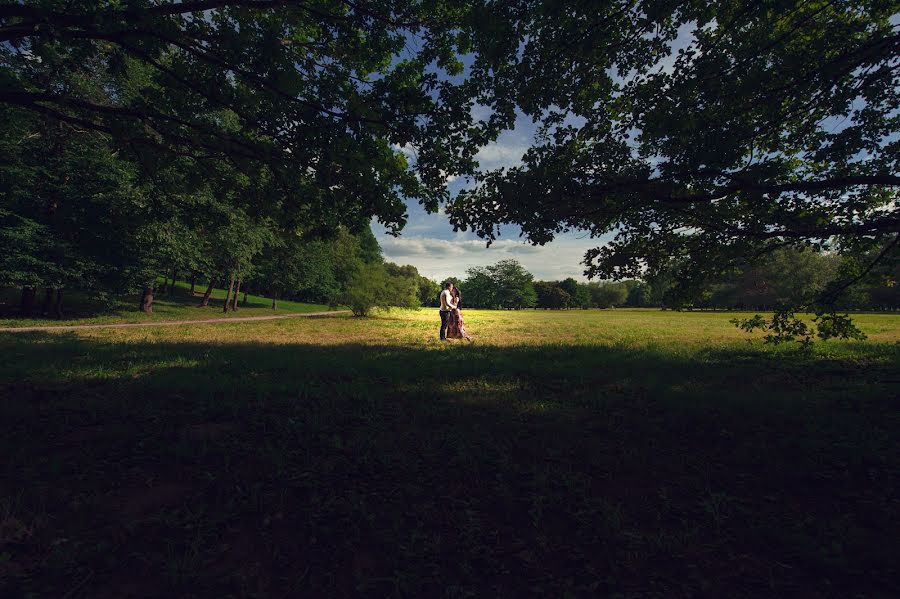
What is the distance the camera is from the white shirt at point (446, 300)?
14.6m

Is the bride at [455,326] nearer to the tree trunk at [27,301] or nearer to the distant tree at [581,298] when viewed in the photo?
the tree trunk at [27,301]

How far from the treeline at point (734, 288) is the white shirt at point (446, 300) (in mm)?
7277

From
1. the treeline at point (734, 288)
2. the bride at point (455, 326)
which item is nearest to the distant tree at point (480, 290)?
the treeline at point (734, 288)

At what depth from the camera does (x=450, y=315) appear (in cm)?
1540

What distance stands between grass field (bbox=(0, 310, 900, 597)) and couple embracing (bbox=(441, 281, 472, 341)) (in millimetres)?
7715

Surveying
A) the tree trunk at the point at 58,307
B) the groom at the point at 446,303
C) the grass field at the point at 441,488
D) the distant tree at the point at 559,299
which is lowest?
the grass field at the point at 441,488

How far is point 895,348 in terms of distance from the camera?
11.0m

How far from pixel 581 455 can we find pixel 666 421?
1977mm

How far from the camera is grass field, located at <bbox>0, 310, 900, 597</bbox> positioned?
2396 mm

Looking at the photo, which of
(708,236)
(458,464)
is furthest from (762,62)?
(458,464)

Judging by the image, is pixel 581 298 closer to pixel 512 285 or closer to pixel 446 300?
pixel 512 285

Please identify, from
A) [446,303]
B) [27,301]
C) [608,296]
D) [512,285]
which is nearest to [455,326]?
[446,303]

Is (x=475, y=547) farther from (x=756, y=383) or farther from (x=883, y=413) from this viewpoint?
(x=756, y=383)

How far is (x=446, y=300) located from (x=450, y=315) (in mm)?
972
